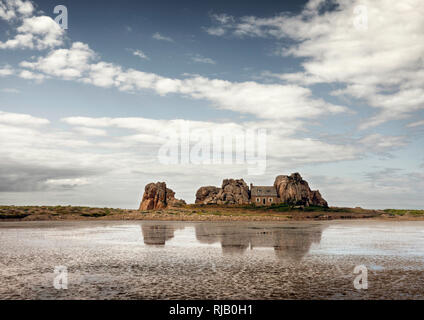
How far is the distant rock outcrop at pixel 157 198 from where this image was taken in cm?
12275

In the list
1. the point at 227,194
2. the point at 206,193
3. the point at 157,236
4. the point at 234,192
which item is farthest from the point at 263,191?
the point at 157,236

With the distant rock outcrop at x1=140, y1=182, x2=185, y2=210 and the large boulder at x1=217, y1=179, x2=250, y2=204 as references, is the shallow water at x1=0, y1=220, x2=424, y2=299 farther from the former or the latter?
the large boulder at x1=217, y1=179, x2=250, y2=204

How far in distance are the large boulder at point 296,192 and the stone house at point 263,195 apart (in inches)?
94.9

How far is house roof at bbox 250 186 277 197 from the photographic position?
127 meters

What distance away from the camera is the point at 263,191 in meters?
129

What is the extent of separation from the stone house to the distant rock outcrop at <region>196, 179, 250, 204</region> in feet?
9.79

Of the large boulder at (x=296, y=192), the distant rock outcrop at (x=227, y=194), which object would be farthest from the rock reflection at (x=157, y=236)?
the large boulder at (x=296, y=192)

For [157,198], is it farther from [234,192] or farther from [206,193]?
[234,192]

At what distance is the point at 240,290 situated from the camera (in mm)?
11172

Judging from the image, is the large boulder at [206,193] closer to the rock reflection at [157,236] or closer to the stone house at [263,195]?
the stone house at [263,195]

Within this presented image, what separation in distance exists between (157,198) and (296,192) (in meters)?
52.5

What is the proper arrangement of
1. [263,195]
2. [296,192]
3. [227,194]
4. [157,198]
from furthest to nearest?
[227,194] < [263,195] < [157,198] < [296,192]

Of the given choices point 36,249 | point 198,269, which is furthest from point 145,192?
point 198,269
